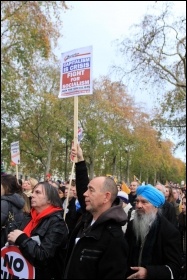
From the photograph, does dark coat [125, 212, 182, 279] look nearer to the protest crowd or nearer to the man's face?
the protest crowd

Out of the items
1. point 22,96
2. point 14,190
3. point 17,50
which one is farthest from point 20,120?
point 14,190

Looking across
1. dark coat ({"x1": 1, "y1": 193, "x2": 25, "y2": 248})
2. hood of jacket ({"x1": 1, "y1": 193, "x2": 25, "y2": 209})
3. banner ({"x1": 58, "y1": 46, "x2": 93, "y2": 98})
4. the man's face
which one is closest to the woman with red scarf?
dark coat ({"x1": 1, "y1": 193, "x2": 25, "y2": 248})

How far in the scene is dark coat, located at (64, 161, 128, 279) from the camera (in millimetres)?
2848

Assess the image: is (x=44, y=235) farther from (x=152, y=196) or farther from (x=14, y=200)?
(x=152, y=196)

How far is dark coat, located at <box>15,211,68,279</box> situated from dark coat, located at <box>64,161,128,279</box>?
32 cm

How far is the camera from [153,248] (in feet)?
11.9

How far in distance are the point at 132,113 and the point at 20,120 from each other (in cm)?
1251

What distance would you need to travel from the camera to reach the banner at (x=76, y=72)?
489 centimetres

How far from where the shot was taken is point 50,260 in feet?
11.7

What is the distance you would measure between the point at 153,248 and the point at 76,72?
7.77ft

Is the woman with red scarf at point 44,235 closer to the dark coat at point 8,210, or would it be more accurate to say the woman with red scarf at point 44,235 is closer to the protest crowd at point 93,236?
the protest crowd at point 93,236

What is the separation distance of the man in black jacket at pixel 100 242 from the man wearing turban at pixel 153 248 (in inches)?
23.9

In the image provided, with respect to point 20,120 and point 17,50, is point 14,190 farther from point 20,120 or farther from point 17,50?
point 20,120

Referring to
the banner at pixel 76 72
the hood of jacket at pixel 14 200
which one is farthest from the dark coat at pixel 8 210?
the banner at pixel 76 72
